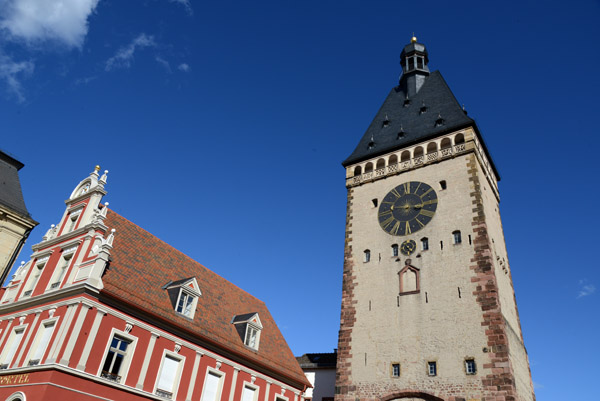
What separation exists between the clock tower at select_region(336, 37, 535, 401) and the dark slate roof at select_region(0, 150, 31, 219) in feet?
73.9

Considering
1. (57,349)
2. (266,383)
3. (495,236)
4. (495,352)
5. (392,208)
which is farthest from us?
(392,208)

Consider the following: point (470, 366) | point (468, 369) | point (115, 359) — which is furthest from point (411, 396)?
point (115, 359)

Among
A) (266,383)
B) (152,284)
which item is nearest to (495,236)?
(266,383)

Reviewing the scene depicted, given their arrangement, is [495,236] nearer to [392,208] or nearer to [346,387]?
[392,208]

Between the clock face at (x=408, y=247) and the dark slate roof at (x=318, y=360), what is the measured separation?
934 cm

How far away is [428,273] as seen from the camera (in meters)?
25.4

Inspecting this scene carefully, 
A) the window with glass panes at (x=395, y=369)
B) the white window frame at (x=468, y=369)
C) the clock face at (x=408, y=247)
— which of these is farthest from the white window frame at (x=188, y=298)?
the white window frame at (x=468, y=369)

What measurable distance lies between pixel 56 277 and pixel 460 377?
1890cm

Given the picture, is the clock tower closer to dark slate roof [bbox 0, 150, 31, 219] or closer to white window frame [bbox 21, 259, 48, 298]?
white window frame [bbox 21, 259, 48, 298]

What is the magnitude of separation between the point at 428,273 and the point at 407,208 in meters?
4.91

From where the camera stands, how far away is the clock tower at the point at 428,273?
72.5 feet

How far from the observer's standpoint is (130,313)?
19.4 meters

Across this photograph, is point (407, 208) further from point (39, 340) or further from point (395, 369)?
point (39, 340)

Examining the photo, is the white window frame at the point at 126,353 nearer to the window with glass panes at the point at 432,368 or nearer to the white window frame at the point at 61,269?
the white window frame at the point at 61,269
